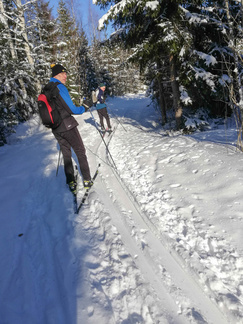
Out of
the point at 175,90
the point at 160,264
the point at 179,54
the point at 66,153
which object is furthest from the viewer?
the point at 175,90

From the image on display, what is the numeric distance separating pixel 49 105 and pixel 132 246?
2.82 metres

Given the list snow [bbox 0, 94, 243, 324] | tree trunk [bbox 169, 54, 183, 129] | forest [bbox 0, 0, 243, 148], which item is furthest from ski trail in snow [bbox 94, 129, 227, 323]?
tree trunk [bbox 169, 54, 183, 129]

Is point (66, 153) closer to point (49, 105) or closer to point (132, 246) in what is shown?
point (49, 105)

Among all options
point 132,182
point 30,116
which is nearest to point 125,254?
point 132,182

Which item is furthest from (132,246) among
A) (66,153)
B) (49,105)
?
(49,105)

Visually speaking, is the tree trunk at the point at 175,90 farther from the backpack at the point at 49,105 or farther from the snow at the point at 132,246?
the backpack at the point at 49,105

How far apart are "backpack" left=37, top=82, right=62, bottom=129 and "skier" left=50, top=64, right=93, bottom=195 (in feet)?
0.28

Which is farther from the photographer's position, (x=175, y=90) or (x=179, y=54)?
(x=175, y=90)

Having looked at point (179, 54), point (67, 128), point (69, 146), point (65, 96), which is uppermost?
point (179, 54)

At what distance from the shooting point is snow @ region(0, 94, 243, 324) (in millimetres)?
1825

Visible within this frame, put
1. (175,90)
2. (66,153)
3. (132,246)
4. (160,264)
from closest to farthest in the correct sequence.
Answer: (160,264) → (132,246) → (66,153) → (175,90)

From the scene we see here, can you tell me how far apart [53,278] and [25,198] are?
236 centimetres

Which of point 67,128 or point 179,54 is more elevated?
point 179,54

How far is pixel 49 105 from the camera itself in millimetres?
3336
